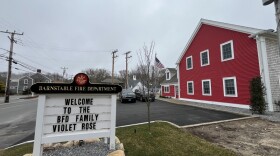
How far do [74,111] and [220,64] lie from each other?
1598cm

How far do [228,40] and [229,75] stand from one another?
3.43 meters

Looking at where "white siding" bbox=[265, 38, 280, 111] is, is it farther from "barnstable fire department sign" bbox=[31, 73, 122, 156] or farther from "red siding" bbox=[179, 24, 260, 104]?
"barnstable fire department sign" bbox=[31, 73, 122, 156]

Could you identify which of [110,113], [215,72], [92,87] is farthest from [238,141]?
[215,72]

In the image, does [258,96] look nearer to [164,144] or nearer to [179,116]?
[179,116]

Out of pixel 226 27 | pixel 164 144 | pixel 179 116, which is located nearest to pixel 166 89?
pixel 226 27

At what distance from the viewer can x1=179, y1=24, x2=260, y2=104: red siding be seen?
44.5 feet

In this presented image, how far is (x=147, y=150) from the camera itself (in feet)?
16.2

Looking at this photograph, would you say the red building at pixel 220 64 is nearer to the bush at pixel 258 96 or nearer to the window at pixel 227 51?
the window at pixel 227 51

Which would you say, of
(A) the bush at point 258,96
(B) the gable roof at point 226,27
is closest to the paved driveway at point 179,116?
(A) the bush at point 258,96

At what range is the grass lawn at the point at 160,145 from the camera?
483 cm

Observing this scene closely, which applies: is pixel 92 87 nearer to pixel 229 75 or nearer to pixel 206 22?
pixel 229 75

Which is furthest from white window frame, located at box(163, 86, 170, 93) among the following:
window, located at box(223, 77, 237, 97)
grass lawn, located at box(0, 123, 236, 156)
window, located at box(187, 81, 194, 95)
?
grass lawn, located at box(0, 123, 236, 156)

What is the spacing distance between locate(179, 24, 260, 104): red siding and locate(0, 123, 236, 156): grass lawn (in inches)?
414

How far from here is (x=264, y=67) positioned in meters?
12.3
